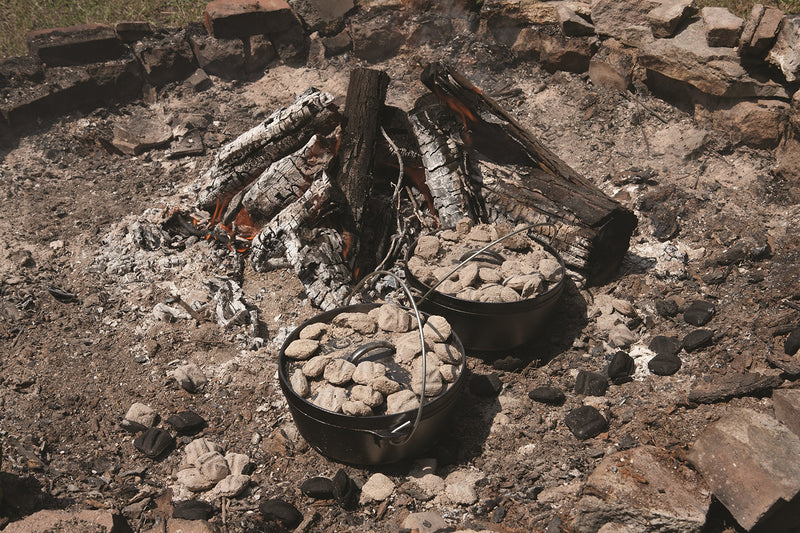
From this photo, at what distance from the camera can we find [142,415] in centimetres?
387

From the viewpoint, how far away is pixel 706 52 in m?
5.64

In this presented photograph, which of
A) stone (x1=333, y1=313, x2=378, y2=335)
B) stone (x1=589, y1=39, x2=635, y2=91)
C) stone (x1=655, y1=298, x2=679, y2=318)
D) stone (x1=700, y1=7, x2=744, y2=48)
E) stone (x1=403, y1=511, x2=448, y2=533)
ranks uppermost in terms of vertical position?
stone (x1=700, y1=7, x2=744, y2=48)

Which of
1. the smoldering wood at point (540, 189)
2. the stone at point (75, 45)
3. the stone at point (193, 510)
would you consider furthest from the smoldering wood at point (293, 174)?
the stone at point (75, 45)

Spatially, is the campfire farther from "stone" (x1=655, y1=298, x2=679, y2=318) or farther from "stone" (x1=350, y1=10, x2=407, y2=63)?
"stone" (x1=350, y1=10, x2=407, y2=63)

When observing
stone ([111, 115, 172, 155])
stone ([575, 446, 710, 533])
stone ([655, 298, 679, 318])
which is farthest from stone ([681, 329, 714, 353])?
stone ([111, 115, 172, 155])

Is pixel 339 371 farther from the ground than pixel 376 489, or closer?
farther from the ground

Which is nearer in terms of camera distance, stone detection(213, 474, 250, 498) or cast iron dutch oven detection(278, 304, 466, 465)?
cast iron dutch oven detection(278, 304, 466, 465)

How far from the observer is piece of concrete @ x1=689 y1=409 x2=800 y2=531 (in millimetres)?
3002

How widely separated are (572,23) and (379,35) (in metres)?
2.29

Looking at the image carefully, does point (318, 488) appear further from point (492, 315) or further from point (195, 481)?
point (492, 315)

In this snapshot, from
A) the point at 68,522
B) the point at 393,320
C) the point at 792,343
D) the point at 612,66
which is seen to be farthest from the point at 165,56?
the point at 792,343

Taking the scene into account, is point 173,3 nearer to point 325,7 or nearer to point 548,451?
point 325,7

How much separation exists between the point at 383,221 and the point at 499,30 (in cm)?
328

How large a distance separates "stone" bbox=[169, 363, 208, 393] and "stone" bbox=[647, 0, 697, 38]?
5289mm
